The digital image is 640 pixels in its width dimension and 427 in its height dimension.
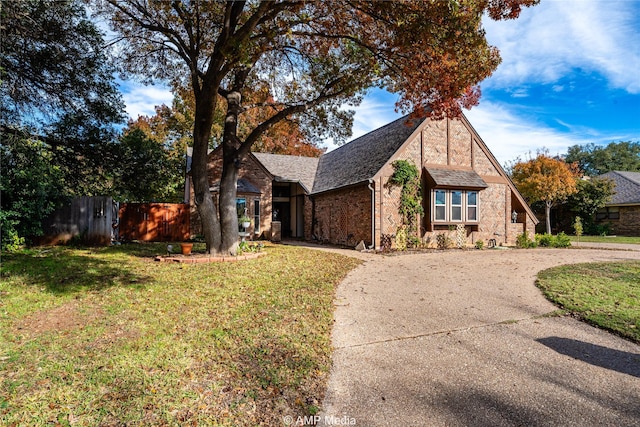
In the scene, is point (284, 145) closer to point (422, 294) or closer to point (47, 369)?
point (422, 294)

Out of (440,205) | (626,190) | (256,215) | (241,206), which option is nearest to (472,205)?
(440,205)

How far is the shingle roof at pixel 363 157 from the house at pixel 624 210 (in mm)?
22356

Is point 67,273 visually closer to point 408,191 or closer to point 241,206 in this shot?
point 241,206

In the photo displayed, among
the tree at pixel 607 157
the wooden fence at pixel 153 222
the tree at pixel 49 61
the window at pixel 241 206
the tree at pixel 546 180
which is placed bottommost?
the wooden fence at pixel 153 222

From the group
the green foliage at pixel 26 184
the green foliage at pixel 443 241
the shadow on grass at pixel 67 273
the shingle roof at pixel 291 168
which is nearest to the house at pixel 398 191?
the green foliage at pixel 443 241

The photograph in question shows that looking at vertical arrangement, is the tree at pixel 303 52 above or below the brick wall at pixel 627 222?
above

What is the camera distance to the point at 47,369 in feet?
11.2

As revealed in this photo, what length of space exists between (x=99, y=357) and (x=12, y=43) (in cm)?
1240

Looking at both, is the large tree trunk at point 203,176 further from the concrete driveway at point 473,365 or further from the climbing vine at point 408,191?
the climbing vine at point 408,191

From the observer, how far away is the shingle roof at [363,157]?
16203mm

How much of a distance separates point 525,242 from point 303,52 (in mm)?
14653

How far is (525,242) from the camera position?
1744cm

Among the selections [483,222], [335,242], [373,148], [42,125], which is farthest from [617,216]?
[42,125]

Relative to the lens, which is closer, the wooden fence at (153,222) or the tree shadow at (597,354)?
the tree shadow at (597,354)
